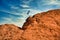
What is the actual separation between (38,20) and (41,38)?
240cm

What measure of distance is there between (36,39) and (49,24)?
2.50 m

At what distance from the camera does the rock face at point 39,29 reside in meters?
16.7

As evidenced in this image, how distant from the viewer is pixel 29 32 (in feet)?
55.4

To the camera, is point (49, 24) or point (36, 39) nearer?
point (36, 39)

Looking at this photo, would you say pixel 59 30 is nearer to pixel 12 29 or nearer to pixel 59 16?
pixel 59 16

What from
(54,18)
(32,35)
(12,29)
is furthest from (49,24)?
(12,29)

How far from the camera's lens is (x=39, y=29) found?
17.2 metres

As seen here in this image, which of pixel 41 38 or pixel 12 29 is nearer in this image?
pixel 41 38

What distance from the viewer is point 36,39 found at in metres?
16.4

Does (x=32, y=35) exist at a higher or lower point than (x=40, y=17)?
lower

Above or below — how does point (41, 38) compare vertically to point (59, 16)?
below

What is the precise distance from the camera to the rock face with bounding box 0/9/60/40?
16672 mm

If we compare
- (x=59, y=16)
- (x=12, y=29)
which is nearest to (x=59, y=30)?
(x=59, y=16)

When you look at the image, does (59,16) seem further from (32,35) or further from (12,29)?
(12,29)
